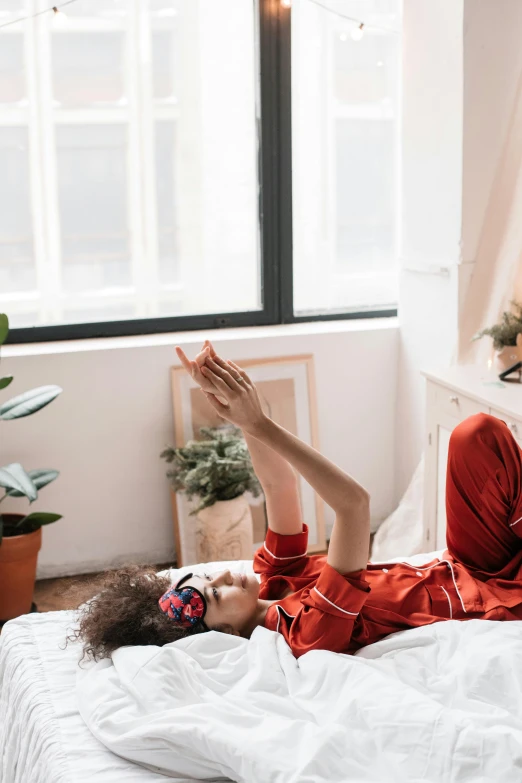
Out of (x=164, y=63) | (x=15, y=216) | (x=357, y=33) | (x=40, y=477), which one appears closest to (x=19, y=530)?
(x=40, y=477)

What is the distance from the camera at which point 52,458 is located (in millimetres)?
3299

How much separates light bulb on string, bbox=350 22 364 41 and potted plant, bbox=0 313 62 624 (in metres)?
1.79

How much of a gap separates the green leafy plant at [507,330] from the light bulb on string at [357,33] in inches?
51.6

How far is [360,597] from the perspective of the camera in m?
1.69

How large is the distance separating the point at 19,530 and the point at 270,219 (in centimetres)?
156

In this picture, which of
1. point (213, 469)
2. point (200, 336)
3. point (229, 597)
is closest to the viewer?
point (229, 597)

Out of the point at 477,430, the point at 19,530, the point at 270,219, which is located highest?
the point at 270,219

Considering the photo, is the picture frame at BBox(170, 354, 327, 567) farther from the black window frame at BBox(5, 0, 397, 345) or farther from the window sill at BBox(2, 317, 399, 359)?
the black window frame at BBox(5, 0, 397, 345)

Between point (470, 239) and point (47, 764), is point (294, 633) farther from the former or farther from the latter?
point (470, 239)

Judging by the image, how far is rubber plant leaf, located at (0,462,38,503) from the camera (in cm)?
271

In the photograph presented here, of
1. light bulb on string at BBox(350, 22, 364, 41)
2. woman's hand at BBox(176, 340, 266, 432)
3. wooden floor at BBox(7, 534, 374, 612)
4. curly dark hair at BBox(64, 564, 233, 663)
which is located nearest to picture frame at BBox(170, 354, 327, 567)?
wooden floor at BBox(7, 534, 374, 612)

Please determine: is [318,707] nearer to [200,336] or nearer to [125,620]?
[125,620]

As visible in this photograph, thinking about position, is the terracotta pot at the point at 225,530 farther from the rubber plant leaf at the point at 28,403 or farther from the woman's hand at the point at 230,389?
the woman's hand at the point at 230,389

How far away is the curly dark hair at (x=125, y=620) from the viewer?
5.70ft
